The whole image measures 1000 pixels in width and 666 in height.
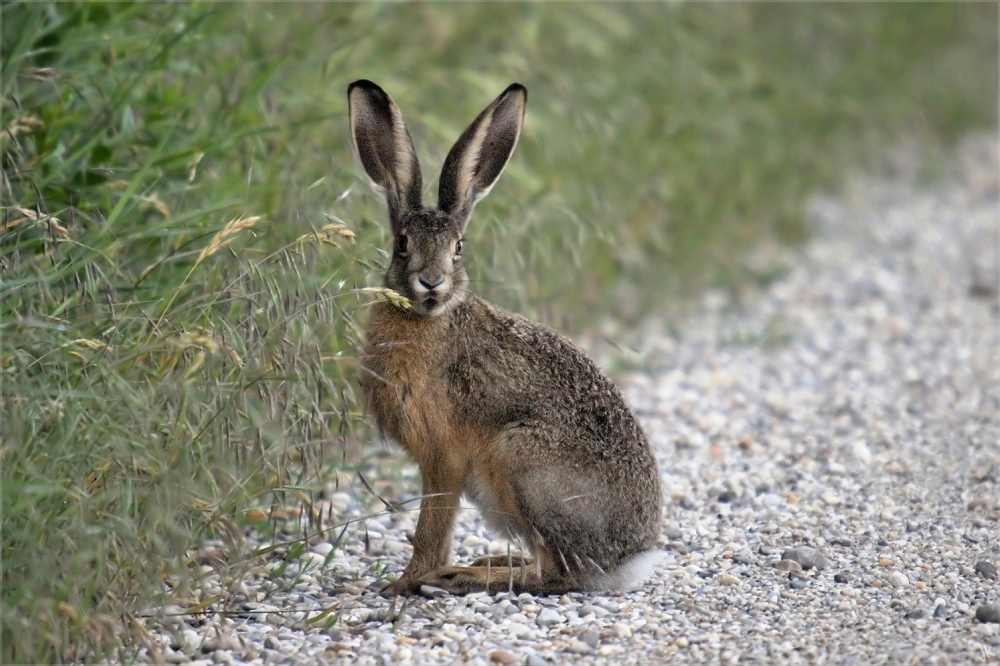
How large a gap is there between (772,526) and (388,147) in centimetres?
200

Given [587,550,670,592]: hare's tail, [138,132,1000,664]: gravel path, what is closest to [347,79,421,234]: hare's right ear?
[138,132,1000,664]: gravel path

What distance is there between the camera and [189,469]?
A: 347 cm

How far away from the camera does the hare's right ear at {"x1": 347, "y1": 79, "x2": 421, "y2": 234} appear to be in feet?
14.1

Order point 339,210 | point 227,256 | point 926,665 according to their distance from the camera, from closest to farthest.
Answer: point 926,665, point 227,256, point 339,210

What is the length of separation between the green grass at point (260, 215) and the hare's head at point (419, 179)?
0.22 m

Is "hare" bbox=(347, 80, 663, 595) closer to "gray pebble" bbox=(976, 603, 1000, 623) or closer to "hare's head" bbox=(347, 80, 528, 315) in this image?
"hare's head" bbox=(347, 80, 528, 315)

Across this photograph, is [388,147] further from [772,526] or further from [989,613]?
[989,613]

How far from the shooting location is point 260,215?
4.44 metres

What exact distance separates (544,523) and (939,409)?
3.03 m

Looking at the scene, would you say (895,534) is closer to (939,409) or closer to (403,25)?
(939,409)

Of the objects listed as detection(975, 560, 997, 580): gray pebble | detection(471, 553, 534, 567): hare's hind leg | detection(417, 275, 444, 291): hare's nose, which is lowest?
detection(471, 553, 534, 567): hare's hind leg

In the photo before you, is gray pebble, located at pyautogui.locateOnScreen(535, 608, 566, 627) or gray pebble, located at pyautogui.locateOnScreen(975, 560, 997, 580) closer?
gray pebble, located at pyautogui.locateOnScreen(535, 608, 566, 627)

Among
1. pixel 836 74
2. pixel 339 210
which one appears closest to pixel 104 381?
pixel 339 210

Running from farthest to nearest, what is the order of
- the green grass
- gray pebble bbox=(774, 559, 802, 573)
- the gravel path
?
1. gray pebble bbox=(774, 559, 802, 573)
2. the gravel path
3. the green grass
